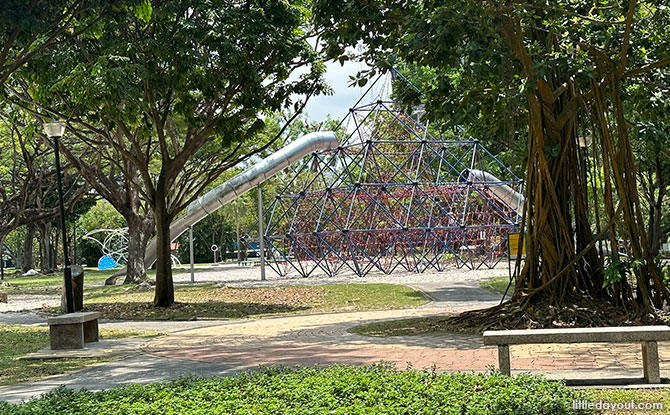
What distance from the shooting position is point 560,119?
12.6m

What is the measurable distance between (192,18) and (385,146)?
22230mm

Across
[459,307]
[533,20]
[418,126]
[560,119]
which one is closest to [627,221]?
[560,119]

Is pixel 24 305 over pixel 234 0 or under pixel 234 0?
under

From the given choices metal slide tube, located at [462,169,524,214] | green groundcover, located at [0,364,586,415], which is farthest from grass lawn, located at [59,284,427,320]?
metal slide tube, located at [462,169,524,214]

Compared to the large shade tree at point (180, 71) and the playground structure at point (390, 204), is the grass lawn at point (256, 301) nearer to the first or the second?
the large shade tree at point (180, 71)

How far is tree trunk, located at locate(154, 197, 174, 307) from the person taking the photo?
20609mm

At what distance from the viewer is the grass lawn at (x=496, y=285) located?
875 inches

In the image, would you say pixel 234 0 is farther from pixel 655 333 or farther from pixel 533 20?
pixel 655 333

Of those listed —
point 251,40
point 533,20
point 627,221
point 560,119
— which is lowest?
point 627,221

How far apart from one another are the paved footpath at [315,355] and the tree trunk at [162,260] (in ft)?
17.5

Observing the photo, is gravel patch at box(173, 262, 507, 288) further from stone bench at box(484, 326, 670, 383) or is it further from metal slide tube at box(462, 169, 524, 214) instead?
stone bench at box(484, 326, 670, 383)

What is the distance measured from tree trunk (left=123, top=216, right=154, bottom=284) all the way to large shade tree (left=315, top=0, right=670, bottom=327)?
841 inches

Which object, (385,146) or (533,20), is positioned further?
(385,146)

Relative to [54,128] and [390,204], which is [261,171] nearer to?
[390,204]
